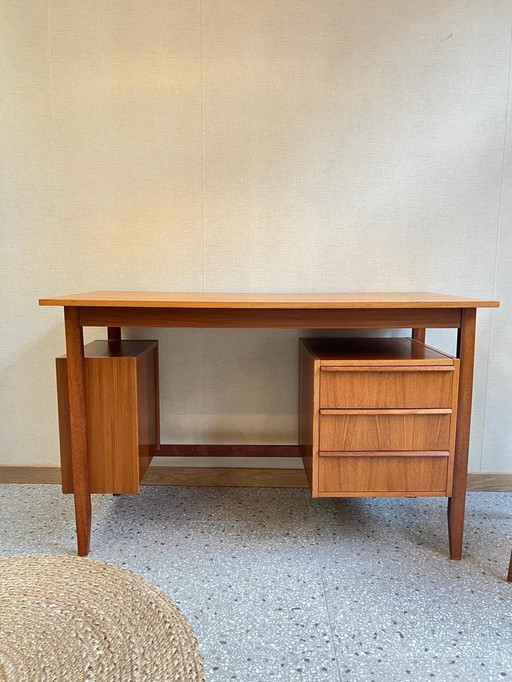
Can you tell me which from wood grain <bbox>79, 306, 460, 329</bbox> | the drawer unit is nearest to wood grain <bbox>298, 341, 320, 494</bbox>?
the drawer unit

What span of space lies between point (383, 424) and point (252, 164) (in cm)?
110

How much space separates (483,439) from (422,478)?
2.22ft

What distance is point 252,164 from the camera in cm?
190

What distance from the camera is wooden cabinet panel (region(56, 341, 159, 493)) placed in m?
1.52

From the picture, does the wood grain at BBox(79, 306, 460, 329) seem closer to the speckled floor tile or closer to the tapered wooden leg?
the tapered wooden leg

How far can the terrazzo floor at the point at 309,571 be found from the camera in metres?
1.13

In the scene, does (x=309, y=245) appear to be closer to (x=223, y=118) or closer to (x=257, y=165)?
(x=257, y=165)

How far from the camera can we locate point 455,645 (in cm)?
116

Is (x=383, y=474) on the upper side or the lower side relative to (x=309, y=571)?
upper

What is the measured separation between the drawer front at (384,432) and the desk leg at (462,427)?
0.16ft

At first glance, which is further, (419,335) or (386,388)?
(419,335)

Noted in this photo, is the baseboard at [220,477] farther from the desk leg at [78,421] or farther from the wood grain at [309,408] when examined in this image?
the desk leg at [78,421]

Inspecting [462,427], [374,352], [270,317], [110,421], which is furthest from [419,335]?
[110,421]

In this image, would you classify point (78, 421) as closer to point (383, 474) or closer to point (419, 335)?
point (383, 474)
